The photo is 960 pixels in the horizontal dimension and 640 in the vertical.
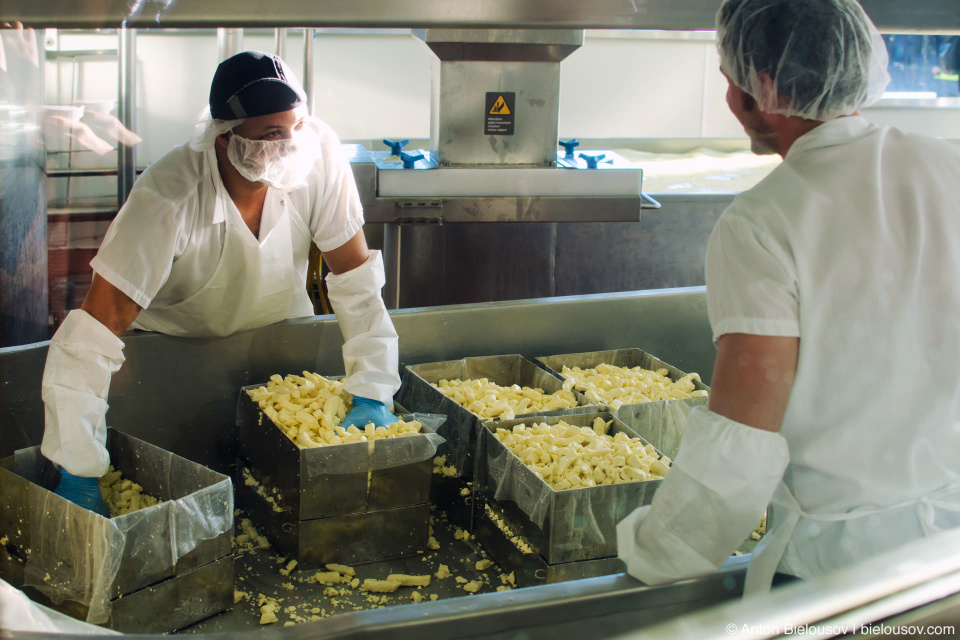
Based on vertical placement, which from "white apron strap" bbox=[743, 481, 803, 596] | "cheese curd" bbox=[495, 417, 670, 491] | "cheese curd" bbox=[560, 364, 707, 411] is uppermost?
"white apron strap" bbox=[743, 481, 803, 596]

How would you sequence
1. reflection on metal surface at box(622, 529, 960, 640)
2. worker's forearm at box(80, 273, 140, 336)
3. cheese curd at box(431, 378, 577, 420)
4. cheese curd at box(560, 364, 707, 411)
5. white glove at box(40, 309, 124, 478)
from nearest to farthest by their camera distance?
reflection on metal surface at box(622, 529, 960, 640) < white glove at box(40, 309, 124, 478) < worker's forearm at box(80, 273, 140, 336) < cheese curd at box(431, 378, 577, 420) < cheese curd at box(560, 364, 707, 411)

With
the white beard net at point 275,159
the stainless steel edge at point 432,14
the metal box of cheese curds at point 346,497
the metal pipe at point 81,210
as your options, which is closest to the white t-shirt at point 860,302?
the stainless steel edge at point 432,14

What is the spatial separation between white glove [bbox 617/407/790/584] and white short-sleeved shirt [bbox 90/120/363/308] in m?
1.04

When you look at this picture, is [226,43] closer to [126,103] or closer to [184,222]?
[126,103]

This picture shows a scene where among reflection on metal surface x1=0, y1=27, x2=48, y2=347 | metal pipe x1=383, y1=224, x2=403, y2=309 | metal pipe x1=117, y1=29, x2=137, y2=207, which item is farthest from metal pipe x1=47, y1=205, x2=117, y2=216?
metal pipe x1=383, y1=224, x2=403, y2=309

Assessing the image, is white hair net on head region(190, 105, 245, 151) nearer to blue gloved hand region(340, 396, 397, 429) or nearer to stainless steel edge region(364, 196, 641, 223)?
blue gloved hand region(340, 396, 397, 429)

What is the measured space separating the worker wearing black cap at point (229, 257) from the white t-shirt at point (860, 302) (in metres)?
0.93

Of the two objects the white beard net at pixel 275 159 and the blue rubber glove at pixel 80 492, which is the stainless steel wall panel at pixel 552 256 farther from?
the blue rubber glove at pixel 80 492

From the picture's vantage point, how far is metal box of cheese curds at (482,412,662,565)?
1.33 m

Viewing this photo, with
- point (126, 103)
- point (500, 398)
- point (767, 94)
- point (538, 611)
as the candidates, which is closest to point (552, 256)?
point (500, 398)

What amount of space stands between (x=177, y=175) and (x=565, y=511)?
984mm

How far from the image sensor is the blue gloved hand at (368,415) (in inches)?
63.9

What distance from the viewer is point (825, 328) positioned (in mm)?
905

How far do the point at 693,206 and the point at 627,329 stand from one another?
146cm
